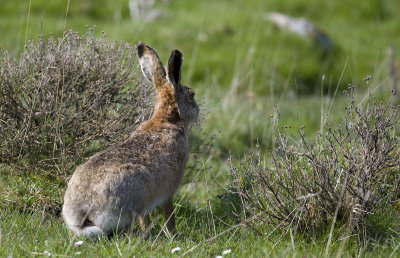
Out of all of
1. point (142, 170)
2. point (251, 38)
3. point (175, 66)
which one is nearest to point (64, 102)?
point (175, 66)

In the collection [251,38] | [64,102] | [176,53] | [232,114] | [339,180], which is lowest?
[232,114]

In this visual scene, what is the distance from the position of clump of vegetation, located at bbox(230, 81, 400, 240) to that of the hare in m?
0.70

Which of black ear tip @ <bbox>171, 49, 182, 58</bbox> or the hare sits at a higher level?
black ear tip @ <bbox>171, 49, 182, 58</bbox>

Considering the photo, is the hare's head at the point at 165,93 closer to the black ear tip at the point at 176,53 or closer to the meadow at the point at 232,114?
the meadow at the point at 232,114

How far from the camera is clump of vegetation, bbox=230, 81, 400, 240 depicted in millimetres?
4664

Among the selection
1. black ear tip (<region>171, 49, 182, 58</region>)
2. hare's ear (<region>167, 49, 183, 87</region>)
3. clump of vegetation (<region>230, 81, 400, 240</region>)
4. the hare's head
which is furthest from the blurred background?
clump of vegetation (<region>230, 81, 400, 240</region>)

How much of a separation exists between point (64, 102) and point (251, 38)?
28.2 ft

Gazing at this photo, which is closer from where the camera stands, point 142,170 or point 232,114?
→ point 142,170

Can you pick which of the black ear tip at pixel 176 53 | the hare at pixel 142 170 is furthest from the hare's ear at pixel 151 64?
the black ear tip at pixel 176 53

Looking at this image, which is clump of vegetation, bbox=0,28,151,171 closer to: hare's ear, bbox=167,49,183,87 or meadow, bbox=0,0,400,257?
meadow, bbox=0,0,400,257

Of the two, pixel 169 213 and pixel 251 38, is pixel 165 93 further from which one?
pixel 251 38

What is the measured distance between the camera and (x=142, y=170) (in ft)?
15.0

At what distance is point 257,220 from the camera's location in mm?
5168

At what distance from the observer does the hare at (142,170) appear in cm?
432
